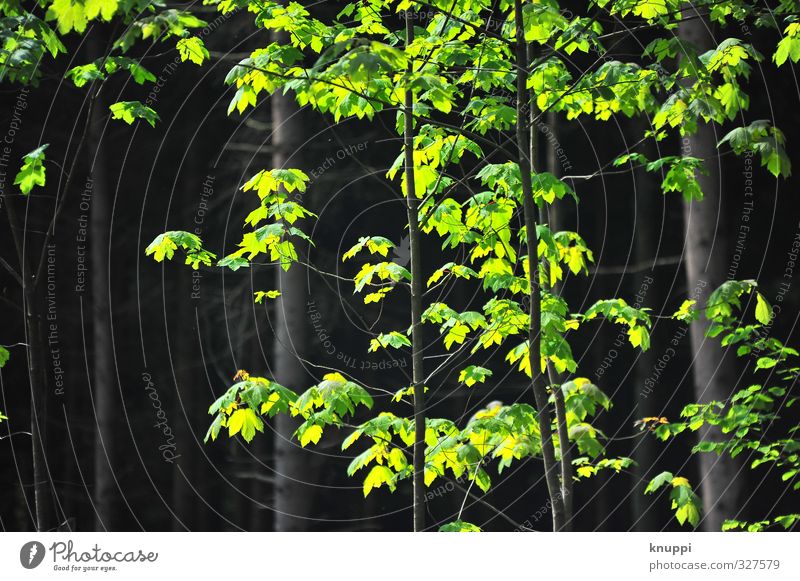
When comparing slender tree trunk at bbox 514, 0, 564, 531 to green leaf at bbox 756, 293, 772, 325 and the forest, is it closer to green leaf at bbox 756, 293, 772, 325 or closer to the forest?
the forest

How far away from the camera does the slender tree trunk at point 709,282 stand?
17.5 ft

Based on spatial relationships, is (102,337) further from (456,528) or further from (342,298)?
(456,528)

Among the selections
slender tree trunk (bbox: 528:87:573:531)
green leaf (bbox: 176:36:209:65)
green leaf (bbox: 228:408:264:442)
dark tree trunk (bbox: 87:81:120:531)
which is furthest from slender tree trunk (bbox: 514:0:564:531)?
dark tree trunk (bbox: 87:81:120:531)

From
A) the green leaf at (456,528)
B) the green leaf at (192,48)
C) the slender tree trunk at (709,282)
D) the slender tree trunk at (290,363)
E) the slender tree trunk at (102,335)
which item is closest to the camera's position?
the green leaf at (192,48)

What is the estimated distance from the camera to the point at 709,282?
5.43 meters

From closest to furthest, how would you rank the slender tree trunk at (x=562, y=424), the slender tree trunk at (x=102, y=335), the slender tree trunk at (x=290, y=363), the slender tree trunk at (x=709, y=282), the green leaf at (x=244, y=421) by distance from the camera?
the green leaf at (x=244, y=421) → the slender tree trunk at (x=562, y=424) → the slender tree trunk at (x=709, y=282) → the slender tree trunk at (x=290, y=363) → the slender tree trunk at (x=102, y=335)
